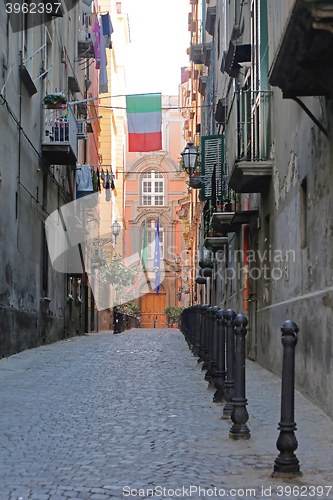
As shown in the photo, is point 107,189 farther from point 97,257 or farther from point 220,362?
point 220,362

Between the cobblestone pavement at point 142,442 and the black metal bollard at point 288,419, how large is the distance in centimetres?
10

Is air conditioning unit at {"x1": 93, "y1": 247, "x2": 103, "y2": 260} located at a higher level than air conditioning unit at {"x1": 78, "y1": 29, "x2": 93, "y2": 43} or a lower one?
lower

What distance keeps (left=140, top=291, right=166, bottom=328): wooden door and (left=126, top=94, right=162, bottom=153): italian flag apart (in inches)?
1661

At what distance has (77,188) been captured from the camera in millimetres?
26344

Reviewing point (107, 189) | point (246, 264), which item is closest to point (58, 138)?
point (246, 264)

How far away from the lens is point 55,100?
654 inches

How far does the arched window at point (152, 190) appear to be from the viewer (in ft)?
220

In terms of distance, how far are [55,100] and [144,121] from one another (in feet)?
20.9

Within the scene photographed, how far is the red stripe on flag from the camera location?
75.1 feet

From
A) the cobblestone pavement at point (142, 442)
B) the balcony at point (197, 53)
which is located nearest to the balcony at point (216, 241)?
the cobblestone pavement at point (142, 442)

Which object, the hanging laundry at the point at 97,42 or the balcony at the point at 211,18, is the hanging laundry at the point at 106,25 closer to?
the hanging laundry at the point at 97,42

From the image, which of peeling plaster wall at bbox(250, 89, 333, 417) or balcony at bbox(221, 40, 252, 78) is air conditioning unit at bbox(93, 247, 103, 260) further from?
peeling plaster wall at bbox(250, 89, 333, 417)

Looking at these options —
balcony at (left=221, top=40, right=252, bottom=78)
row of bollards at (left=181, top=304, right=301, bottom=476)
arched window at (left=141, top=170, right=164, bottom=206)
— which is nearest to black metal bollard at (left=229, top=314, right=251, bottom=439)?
row of bollards at (left=181, top=304, right=301, bottom=476)

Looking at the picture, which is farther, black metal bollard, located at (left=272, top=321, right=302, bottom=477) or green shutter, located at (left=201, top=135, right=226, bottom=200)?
green shutter, located at (left=201, top=135, right=226, bottom=200)
